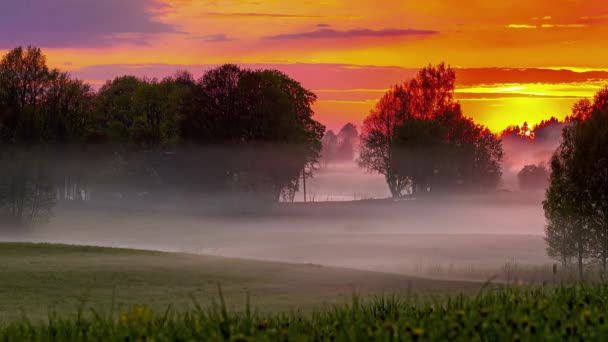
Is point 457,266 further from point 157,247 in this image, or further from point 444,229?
point 444,229

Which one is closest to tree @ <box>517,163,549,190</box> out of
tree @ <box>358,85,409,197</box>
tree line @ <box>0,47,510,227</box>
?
tree line @ <box>0,47,510,227</box>

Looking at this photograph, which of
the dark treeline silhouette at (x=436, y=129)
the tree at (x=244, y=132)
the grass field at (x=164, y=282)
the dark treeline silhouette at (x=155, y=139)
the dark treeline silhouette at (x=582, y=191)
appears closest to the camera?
the grass field at (x=164, y=282)

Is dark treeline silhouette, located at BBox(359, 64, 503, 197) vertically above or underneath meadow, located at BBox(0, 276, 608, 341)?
above

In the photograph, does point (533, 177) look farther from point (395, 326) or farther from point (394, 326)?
point (394, 326)

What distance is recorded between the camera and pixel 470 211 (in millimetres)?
118312

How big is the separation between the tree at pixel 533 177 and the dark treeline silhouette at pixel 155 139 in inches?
2411

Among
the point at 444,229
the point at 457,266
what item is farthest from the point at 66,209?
the point at 457,266

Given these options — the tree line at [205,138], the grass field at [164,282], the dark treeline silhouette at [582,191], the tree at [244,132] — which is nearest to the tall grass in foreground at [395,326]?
the grass field at [164,282]

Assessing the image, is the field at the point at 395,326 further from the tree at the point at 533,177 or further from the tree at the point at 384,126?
the tree at the point at 533,177

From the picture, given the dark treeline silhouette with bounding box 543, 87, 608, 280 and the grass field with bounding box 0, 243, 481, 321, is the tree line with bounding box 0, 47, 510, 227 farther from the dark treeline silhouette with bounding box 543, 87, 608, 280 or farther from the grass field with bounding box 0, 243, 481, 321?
the dark treeline silhouette with bounding box 543, 87, 608, 280

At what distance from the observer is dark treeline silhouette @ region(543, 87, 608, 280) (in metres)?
53.2

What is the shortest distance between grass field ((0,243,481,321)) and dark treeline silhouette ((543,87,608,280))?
12439 millimetres

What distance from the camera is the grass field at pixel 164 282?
34906 mm

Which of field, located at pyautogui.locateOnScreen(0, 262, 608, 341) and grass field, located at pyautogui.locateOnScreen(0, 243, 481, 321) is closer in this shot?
field, located at pyautogui.locateOnScreen(0, 262, 608, 341)
